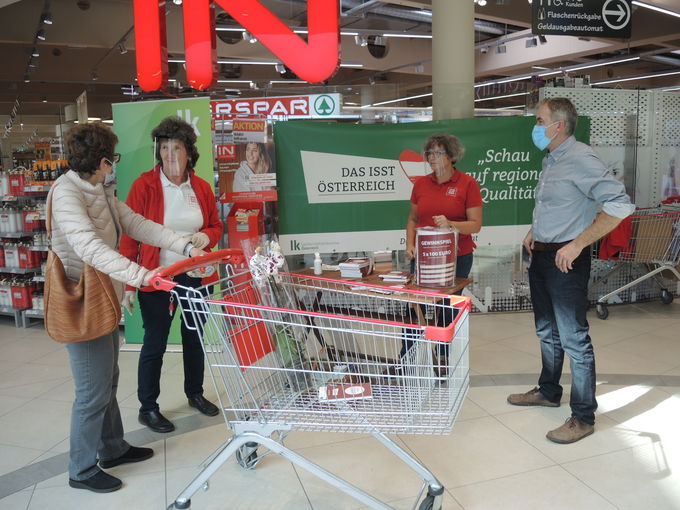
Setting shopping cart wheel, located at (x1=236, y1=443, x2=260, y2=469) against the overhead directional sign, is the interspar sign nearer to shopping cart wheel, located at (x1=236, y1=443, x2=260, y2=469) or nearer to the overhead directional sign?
the overhead directional sign

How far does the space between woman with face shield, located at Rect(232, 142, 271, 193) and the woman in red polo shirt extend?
203 centimetres

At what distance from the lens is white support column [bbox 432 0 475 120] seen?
19.5 feet

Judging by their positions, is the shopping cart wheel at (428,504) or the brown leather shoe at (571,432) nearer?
the shopping cart wheel at (428,504)

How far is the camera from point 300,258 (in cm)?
619

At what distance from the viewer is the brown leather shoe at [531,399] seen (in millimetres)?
3654

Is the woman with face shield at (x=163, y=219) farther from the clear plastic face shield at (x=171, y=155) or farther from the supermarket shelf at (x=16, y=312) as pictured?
the supermarket shelf at (x=16, y=312)

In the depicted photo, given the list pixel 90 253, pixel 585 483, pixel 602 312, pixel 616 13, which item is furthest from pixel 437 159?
pixel 616 13

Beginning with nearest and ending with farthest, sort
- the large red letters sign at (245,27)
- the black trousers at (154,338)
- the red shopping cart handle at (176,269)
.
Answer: the red shopping cart handle at (176,269)
the black trousers at (154,338)
the large red letters sign at (245,27)

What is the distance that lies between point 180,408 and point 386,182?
2.94m

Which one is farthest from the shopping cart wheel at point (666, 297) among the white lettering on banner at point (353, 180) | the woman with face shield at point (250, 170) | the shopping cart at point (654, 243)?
the woman with face shield at point (250, 170)

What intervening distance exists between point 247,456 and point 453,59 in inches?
182

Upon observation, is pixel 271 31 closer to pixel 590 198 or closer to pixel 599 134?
pixel 590 198

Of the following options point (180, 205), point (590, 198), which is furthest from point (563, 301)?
point (180, 205)

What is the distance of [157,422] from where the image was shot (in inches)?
135
